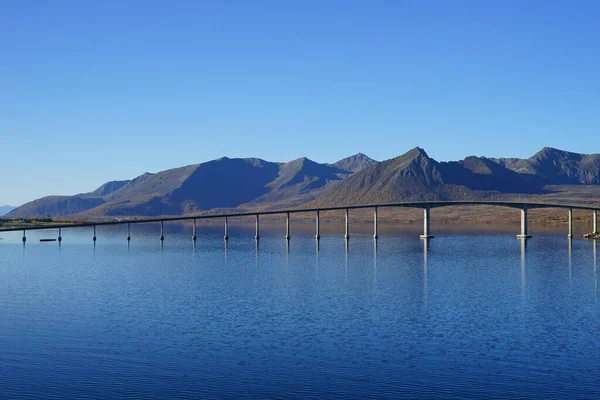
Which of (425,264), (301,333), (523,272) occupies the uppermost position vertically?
(425,264)

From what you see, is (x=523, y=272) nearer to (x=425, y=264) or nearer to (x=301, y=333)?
(x=425, y=264)

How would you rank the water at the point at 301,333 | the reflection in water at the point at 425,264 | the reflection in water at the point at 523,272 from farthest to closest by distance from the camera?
1. the reflection in water at the point at 523,272
2. the reflection in water at the point at 425,264
3. the water at the point at 301,333

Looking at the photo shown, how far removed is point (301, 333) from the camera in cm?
4772

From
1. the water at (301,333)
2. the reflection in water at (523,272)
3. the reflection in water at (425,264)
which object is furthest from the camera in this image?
the reflection in water at (523,272)

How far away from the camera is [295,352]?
4212cm

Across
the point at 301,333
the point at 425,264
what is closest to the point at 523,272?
the point at 425,264

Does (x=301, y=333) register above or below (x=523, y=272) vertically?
below

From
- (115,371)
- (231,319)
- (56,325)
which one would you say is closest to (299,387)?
(115,371)

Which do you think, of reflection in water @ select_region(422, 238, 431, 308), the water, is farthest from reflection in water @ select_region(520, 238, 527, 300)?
reflection in water @ select_region(422, 238, 431, 308)

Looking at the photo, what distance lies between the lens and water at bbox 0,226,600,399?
117 ft

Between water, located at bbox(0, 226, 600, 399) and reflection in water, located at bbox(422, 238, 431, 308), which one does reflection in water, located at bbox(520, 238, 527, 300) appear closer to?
water, located at bbox(0, 226, 600, 399)

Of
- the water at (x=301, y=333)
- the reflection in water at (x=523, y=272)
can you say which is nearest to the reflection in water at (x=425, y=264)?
the water at (x=301, y=333)

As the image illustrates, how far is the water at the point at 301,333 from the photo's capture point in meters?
35.5

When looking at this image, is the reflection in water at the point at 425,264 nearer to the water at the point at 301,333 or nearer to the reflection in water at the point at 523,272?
the water at the point at 301,333
